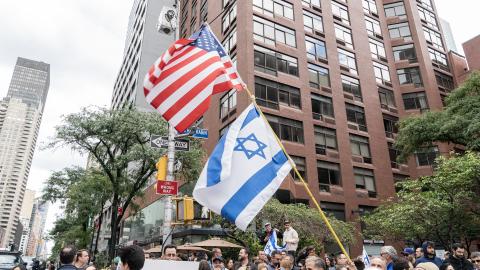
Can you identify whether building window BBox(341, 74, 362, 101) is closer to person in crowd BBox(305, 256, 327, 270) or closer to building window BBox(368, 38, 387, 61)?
building window BBox(368, 38, 387, 61)

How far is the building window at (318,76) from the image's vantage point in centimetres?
3469

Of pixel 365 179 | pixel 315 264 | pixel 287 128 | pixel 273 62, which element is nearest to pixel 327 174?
pixel 365 179

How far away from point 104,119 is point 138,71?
1595 inches

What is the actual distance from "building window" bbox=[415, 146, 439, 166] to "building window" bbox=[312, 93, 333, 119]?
996 centimetres

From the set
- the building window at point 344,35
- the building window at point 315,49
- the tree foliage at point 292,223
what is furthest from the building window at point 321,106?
the tree foliage at point 292,223

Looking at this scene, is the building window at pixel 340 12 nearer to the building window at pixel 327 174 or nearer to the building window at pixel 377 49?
the building window at pixel 377 49

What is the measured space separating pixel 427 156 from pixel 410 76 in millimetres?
9356

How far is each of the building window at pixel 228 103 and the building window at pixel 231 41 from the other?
4276 mm

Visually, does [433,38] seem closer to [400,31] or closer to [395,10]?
[400,31]

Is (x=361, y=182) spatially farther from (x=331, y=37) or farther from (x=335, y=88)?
(x=331, y=37)

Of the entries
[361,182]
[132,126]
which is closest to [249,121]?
[132,126]

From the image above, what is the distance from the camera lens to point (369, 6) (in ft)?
143

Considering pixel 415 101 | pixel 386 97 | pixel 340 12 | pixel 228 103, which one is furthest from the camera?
pixel 340 12

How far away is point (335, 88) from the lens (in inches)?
1399
